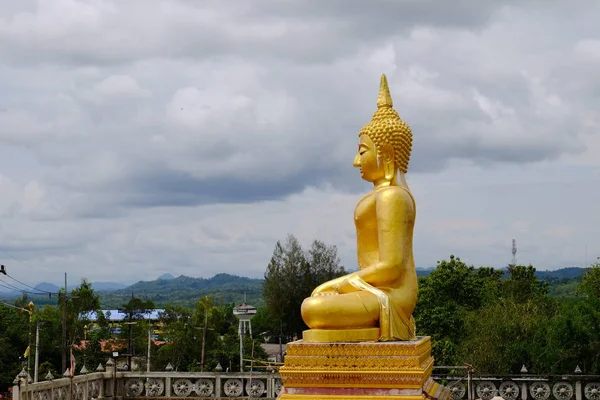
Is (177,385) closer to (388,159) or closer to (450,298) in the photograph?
(388,159)

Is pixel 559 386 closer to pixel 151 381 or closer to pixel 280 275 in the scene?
pixel 151 381

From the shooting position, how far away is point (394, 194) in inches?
408

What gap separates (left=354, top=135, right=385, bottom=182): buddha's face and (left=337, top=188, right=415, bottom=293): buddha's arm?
493mm

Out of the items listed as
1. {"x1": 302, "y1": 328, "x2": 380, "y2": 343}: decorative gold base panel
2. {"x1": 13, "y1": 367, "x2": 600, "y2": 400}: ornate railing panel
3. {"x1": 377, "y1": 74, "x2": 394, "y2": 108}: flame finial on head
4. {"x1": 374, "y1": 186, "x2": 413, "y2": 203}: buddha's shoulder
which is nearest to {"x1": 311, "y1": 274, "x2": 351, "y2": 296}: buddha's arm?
{"x1": 302, "y1": 328, "x2": 380, "y2": 343}: decorative gold base panel

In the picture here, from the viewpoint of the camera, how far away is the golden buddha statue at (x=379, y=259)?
32.4ft

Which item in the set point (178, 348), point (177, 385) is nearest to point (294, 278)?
point (178, 348)

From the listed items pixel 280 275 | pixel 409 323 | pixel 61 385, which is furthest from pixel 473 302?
pixel 409 323

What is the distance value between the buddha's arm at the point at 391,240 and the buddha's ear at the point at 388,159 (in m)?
0.42

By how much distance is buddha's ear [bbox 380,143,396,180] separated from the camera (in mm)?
10766

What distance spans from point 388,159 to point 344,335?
8.66ft

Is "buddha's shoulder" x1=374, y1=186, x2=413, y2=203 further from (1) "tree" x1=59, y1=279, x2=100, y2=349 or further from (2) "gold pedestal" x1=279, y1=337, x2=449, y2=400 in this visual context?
(1) "tree" x1=59, y1=279, x2=100, y2=349

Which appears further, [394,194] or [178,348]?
[178,348]

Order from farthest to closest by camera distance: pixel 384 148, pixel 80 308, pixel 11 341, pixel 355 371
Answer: pixel 80 308 → pixel 11 341 → pixel 384 148 → pixel 355 371

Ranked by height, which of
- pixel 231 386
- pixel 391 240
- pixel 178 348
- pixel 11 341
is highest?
pixel 391 240
